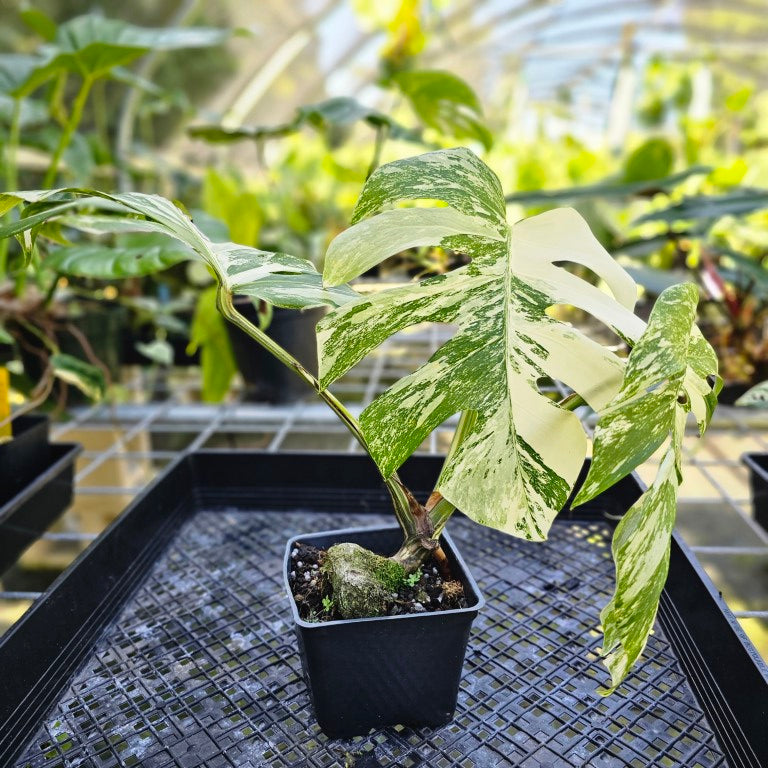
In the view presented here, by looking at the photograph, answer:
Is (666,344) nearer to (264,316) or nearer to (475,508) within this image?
(475,508)

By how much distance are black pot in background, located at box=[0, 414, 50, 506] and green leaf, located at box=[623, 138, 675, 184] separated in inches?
48.8

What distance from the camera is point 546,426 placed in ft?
1.23

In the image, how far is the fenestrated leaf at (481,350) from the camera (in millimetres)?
367

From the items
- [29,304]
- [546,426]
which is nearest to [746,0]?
[29,304]

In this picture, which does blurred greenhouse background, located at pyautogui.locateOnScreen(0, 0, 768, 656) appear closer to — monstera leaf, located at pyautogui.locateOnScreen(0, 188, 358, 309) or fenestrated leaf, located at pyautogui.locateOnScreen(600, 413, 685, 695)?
monstera leaf, located at pyautogui.locateOnScreen(0, 188, 358, 309)

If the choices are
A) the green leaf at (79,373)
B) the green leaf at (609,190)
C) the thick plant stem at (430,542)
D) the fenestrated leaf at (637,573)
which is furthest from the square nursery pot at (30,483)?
the green leaf at (609,190)

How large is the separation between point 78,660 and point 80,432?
78cm

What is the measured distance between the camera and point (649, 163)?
1.45 meters

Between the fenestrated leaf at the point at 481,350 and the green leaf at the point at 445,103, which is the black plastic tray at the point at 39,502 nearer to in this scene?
the fenestrated leaf at the point at 481,350

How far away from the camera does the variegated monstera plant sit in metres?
0.35

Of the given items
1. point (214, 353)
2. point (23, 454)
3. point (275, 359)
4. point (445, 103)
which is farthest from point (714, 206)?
point (23, 454)

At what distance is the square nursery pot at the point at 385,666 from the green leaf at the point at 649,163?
4.06 ft

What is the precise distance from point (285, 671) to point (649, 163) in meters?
1.33

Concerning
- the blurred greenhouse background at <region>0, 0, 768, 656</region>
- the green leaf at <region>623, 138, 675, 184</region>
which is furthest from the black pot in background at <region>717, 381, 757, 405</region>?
the green leaf at <region>623, 138, 675, 184</region>
